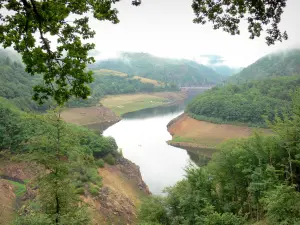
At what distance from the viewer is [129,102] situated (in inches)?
3962

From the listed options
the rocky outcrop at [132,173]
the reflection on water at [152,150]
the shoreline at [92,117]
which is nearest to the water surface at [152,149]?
the reflection on water at [152,150]

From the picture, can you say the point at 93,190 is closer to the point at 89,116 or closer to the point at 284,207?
the point at 284,207

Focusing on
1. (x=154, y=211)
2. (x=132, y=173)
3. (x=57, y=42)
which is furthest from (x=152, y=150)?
(x=57, y=42)

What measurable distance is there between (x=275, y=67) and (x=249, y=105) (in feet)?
267

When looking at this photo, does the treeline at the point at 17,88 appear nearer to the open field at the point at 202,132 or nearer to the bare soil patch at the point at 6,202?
the open field at the point at 202,132

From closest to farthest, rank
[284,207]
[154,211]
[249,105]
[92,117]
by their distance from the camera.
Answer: [284,207]
[154,211]
[249,105]
[92,117]

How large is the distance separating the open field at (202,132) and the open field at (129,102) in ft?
82.7

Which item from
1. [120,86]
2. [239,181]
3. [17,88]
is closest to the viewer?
[239,181]

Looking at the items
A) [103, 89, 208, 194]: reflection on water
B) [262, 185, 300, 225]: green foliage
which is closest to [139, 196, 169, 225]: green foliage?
[103, 89, 208, 194]: reflection on water

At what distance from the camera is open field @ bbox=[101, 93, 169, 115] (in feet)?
295

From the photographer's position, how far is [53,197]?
11.4m

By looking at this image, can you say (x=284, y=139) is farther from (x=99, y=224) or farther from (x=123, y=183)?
(x=123, y=183)

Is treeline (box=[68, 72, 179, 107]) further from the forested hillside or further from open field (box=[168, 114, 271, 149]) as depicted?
open field (box=[168, 114, 271, 149])

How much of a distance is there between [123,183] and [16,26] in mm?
29027
